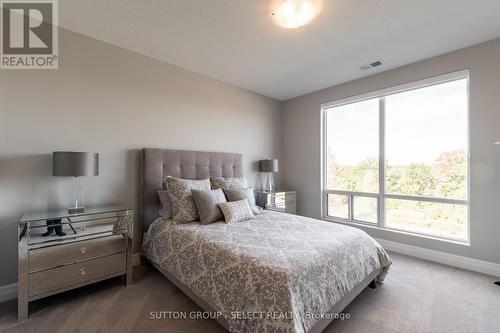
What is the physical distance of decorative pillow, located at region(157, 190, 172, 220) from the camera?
8.63ft

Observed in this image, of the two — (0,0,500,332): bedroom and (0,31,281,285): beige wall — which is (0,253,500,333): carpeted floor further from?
(0,31,281,285): beige wall

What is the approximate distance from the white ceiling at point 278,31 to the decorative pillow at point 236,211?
193cm

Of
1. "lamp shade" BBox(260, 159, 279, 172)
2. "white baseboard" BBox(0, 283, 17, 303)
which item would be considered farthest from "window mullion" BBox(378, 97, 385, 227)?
"white baseboard" BBox(0, 283, 17, 303)

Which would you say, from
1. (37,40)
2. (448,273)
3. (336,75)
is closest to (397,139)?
Answer: (336,75)

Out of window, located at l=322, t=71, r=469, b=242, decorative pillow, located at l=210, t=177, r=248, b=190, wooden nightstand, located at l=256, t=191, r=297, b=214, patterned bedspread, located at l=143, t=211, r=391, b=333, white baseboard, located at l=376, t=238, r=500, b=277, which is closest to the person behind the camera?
patterned bedspread, located at l=143, t=211, r=391, b=333

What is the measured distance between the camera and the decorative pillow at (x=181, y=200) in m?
2.51

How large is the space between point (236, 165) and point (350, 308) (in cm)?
253

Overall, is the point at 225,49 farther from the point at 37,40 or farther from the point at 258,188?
the point at 258,188

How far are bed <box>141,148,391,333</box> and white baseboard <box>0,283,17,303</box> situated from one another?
1.15 meters

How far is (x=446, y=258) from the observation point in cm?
286

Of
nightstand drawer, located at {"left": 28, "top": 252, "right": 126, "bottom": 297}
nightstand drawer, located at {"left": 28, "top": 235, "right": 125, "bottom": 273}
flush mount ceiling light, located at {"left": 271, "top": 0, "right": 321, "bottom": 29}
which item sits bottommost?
nightstand drawer, located at {"left": 28, "top": 252, "right": 126, "bottom": 297}

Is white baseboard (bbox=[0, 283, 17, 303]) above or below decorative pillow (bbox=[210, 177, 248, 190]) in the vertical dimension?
below

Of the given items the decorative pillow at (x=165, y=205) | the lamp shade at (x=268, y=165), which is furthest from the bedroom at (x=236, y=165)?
the lamp shade at (x=268, y=165)

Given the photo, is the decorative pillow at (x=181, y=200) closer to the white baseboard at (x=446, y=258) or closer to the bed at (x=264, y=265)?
the bed at (x=264, y=265)
